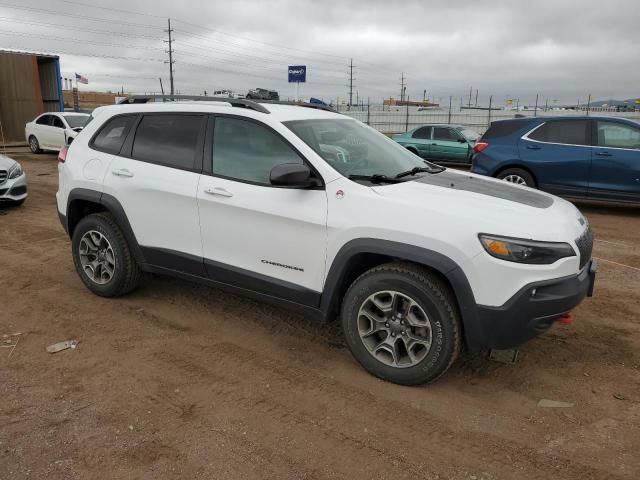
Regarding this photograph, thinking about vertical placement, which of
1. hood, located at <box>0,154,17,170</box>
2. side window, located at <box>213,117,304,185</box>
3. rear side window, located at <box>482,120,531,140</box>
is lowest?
hood, located at <box>0,154,17,170</box>

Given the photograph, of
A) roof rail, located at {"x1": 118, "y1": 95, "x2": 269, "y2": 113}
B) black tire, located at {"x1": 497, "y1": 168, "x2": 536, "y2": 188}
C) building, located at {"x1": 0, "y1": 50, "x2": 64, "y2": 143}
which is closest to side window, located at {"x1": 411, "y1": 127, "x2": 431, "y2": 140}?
black tire, located at {"x1": 497, "y1": 168, "x2": 536, "y2": 188}

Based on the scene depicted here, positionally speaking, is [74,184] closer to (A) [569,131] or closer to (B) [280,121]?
(B) [280,121]

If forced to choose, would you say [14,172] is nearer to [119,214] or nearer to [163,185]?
[119,214]

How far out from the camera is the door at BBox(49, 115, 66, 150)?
16797 millimetres

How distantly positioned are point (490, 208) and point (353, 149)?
1.20 meters

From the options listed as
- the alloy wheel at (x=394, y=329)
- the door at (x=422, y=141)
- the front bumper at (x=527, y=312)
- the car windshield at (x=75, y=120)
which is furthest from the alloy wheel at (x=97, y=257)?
the car windshield at (x=75, y=120)

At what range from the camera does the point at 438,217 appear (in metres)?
2.95

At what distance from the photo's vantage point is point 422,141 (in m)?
15.7

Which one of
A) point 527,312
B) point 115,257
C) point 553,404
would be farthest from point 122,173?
point 553,404

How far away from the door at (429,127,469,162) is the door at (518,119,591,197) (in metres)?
6.16

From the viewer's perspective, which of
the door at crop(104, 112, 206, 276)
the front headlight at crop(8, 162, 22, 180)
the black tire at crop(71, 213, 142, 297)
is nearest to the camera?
the door at crop(104, 112, 206, 276)

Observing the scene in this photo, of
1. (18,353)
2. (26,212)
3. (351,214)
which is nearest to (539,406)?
(351,214)

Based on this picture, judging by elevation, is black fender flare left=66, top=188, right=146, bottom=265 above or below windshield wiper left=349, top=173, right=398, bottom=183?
below

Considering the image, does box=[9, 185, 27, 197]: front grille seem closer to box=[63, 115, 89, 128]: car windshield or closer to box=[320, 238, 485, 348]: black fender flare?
box=[320, 238, 485, 348]: black fender flare
